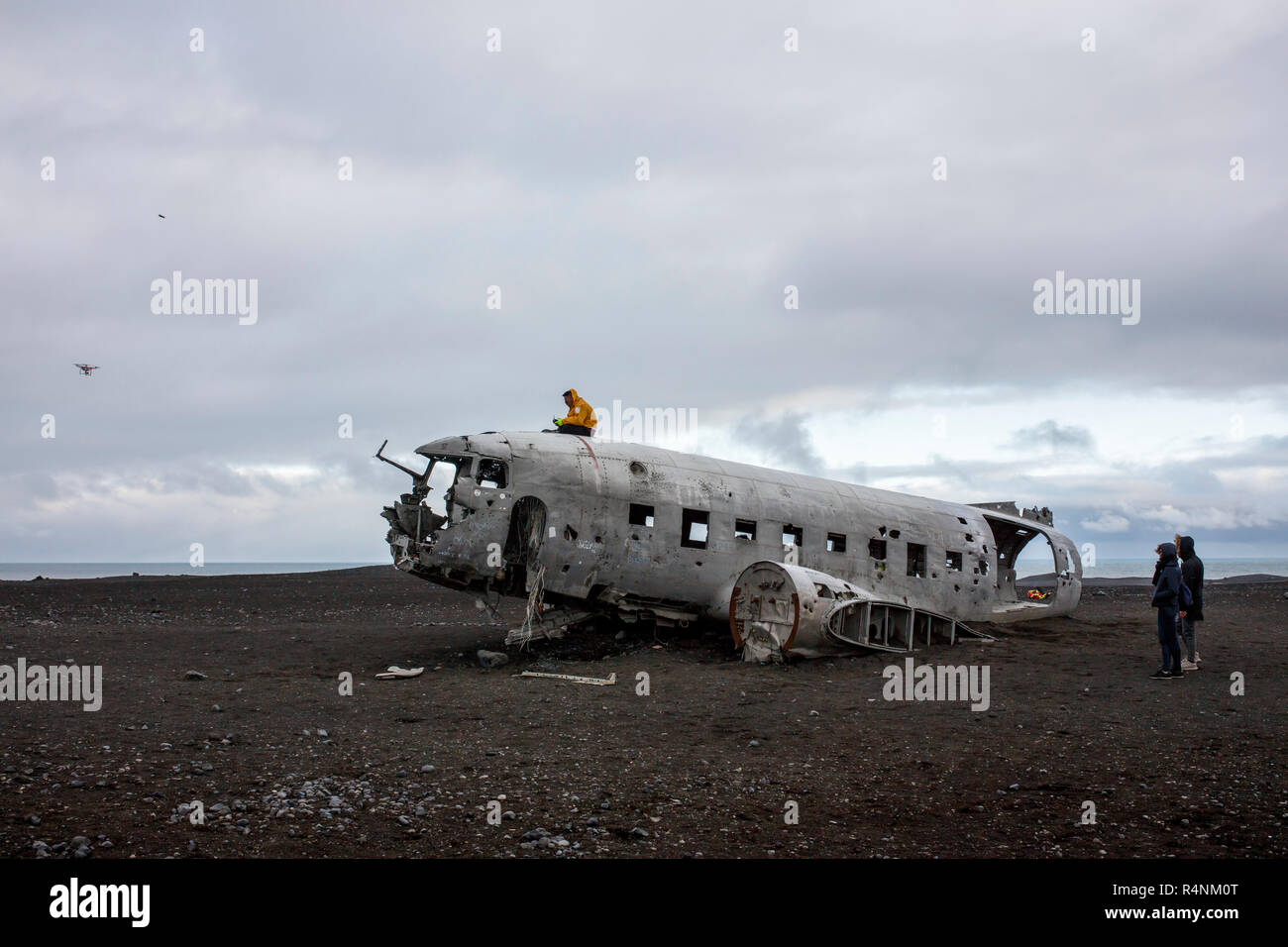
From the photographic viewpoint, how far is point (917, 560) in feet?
70.5

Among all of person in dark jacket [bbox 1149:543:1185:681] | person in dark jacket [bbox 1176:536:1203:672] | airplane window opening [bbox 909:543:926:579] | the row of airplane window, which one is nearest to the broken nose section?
the row of airplane window

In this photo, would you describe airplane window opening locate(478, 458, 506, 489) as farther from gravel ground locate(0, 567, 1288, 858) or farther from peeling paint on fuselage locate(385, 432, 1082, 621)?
gravel ground locate(0, 567, 1288, 858)

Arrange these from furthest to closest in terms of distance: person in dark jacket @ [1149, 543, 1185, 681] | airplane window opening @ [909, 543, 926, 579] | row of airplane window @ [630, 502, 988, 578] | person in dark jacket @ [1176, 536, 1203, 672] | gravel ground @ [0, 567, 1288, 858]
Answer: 1. airplane window opening @ [909, 543, 926, 579]
2. row of airplane window @ [630, 502, 988, 578]
3. person in dark jacket @ [1176, 536, 1203, 672]
4. person in dark jacket @ [1149, 543, 1185, 681]
5. gravel ground @ [0, 567, 1288, 858]

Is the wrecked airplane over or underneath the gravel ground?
over

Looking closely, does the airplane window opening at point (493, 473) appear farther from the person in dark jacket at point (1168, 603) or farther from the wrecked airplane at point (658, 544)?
the person in dark jacket at point (1168, 603)

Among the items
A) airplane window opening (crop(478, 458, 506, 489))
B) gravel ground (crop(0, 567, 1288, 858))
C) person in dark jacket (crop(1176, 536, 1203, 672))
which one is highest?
airplane window opening (crop(478, 458, 506, 489))

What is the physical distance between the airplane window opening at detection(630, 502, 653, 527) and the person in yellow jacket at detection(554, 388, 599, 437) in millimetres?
2092

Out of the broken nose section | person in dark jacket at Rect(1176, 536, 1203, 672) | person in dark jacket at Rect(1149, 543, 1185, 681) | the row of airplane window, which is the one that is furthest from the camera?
the row of airplane window

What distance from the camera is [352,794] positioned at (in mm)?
8125

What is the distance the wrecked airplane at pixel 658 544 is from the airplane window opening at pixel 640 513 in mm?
32

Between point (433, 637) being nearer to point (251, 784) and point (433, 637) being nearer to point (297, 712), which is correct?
point (297, 712)

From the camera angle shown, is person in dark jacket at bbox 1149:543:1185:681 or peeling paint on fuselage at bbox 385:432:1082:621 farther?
peeling paint on fuselage at bbox 385:432:1082:621

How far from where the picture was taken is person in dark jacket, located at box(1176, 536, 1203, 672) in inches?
594

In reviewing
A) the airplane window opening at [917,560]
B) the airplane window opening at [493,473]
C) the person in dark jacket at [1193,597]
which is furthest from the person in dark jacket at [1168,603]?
the airplane window opening at [493,473]
